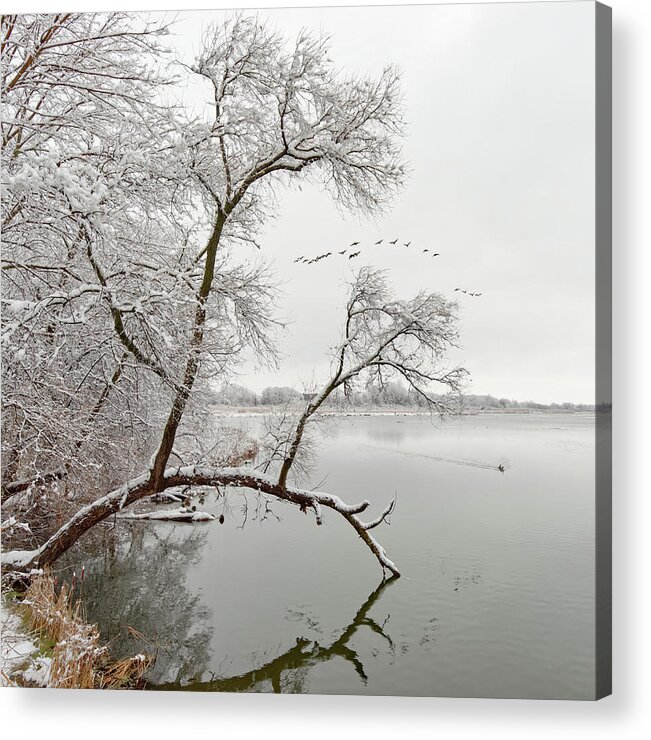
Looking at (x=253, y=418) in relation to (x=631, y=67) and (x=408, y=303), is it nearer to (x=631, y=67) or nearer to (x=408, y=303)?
(x=408, y=303)

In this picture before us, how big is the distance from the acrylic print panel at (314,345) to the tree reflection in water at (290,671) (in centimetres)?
2

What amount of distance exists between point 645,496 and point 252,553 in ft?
7.14

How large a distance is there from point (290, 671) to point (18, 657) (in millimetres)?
1524

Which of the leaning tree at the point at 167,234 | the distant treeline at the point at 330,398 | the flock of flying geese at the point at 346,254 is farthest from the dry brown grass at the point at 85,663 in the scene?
the flock of flying geese at the point at 346,254

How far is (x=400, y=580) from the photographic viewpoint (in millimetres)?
3180

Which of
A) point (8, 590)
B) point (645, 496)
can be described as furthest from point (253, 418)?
point (645, 496)

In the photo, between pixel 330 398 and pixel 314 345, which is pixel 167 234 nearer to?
pixel 314 345

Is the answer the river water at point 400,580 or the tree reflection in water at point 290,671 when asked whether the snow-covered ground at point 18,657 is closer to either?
the river water at point 400,580

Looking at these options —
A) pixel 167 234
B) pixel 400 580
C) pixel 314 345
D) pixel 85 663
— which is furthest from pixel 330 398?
pixel 85 663

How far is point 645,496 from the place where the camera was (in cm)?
280

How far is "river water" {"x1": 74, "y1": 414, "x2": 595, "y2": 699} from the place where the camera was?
2867 mm

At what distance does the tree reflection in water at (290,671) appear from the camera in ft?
9.76

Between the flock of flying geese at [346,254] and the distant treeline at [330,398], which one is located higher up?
the flock of flying geese at [346,254]

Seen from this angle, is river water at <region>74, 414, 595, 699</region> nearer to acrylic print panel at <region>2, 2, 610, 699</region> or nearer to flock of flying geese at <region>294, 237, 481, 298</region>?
acrylic print panel at <region>2, 2, 610, 699</region>
